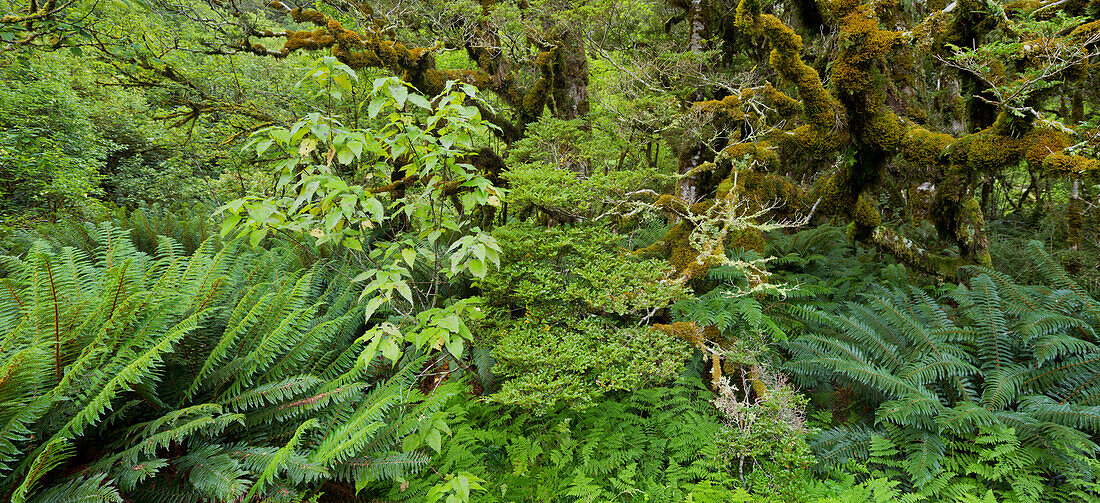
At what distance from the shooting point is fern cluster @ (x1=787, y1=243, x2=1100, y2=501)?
2.41 m

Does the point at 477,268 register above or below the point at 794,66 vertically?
below

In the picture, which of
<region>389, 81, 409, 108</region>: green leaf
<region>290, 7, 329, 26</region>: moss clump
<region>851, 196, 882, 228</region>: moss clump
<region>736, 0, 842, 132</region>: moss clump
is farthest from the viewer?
<region>290, 7, 329, 26</region>: moss clump

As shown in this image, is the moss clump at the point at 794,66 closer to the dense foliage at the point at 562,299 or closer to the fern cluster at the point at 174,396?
the dense foliage at the point at 562,299

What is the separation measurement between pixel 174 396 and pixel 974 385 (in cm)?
481

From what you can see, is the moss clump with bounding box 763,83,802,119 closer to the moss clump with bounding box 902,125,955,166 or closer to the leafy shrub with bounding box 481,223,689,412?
the moss clump with bounding box 902,125,955,166

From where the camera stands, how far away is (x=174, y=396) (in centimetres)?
179

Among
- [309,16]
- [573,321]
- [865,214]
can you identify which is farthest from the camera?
[309,16]

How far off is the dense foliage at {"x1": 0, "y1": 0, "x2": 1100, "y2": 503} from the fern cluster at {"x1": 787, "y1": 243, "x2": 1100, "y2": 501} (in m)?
0.02

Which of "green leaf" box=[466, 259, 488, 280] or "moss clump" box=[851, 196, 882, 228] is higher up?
"green leaf" box=[466, 259, 488, 280]

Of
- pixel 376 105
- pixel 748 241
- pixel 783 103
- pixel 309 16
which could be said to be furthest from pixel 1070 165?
pixel 309 16

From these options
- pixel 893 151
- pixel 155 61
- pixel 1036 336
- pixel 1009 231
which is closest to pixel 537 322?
pixel 893 151

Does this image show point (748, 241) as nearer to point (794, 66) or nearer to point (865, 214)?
point (865, 214)

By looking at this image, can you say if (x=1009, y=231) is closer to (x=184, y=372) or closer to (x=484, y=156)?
(x=484, y=156)

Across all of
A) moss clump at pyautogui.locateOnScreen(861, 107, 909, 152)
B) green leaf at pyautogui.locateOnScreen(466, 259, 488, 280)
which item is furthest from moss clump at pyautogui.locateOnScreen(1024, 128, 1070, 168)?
green leaf at pyautogui.locateOnScreen(466, 259, 488, 280)
